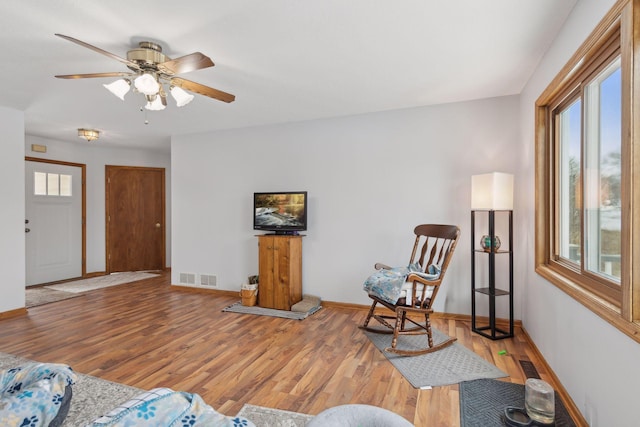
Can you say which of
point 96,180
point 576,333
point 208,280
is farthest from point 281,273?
point 96,180

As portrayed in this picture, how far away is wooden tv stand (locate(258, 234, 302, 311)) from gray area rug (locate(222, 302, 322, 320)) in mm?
88

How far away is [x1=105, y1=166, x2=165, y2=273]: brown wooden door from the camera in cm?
642

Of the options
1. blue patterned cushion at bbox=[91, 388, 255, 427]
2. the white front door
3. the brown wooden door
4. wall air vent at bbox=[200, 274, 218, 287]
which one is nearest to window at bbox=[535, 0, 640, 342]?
blue patterned cushion at bbox=[91, 388, 255, 427]

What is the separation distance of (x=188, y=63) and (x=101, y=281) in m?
5.07

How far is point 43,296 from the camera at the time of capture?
15.5 ft

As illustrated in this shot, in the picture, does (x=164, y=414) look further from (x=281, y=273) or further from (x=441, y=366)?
(x=281, y=273)

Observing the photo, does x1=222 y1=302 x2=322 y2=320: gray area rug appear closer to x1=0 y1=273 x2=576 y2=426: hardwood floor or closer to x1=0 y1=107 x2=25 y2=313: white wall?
x1=0 y1=273 x2=576 y2=426: hardwood floor

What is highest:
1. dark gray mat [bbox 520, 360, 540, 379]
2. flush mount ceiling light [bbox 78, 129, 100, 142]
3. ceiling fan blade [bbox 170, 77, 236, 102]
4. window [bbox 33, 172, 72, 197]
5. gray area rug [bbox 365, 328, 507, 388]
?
flush mount ceiling light [bbox 78, 129, 100, 142]

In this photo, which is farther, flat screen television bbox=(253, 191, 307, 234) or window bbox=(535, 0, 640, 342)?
flat screen television bbox=(253, 191, 307, 234)

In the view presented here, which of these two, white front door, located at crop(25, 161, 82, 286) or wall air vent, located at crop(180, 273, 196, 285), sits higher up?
white front door, located at crop(25, 161, 82, 286)

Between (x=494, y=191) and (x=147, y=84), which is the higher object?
(x=147, y=84)

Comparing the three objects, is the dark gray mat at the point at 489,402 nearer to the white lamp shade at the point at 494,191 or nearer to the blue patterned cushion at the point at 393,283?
the blue patterned cushion at the point at 393,283

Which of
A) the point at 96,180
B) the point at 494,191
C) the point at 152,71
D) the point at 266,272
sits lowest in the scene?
the point at 266,272

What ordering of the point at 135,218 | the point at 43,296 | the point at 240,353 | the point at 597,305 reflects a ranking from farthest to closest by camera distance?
the point at 135,218 → the point at 43,296 → the point at 240,353 → the point at 597,305
